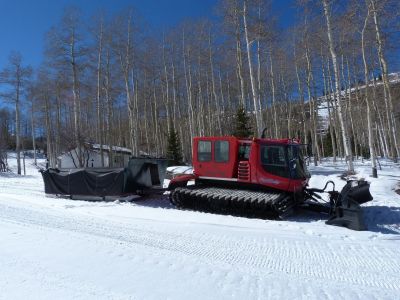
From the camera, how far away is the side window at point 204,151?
446 inches

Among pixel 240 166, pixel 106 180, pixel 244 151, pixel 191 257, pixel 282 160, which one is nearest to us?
pixel 191 257

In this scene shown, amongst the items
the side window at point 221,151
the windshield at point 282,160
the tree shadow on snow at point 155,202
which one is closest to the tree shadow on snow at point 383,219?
the windshield at point 282,160

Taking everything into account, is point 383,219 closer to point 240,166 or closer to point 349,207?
point 349,207

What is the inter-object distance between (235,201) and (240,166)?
1.06 meters

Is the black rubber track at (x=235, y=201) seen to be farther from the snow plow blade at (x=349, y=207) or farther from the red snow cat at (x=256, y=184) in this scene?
the snow plow blade at (x=349, y=207)

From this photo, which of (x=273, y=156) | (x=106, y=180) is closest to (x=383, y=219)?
(x=273, y=156)

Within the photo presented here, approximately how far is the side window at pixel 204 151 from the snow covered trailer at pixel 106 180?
2.32 m

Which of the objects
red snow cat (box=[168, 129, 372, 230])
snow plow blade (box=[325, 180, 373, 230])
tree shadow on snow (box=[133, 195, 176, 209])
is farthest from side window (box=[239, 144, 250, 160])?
tree shadow on snow (box=[133, 195, 176, 209])

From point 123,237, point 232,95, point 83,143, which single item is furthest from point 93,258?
point 232,95

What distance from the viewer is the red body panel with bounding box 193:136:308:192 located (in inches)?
407

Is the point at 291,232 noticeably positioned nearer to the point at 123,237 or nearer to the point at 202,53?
the point at 123,237

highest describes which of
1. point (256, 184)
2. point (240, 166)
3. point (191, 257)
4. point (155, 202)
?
point (240, 166)

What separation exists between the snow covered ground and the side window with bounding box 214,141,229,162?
1937mm

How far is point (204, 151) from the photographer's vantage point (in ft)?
37.5
